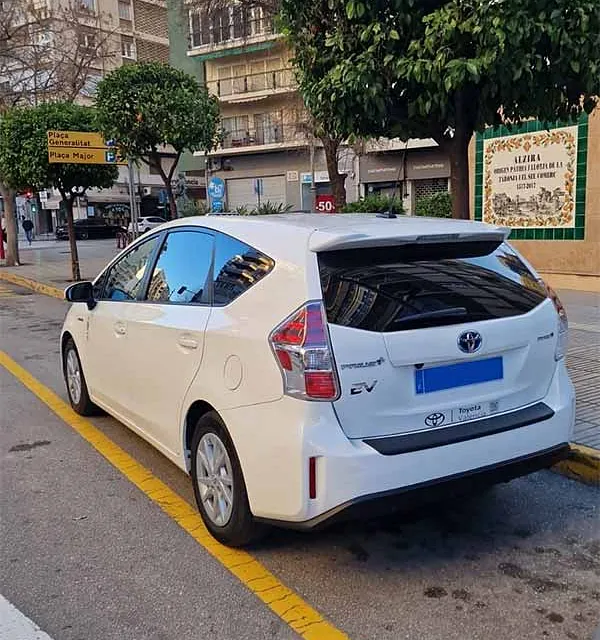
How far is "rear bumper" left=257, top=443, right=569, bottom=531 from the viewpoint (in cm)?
281

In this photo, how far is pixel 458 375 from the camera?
119 inches

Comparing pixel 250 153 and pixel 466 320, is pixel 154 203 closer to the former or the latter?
pixel 250 153

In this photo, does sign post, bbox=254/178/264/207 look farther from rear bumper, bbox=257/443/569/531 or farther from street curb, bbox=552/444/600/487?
rear bumper, bbox=257/443/569/531

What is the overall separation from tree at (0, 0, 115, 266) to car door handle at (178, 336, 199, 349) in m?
17.5

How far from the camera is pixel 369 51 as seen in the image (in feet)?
16.7

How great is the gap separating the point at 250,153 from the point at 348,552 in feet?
118

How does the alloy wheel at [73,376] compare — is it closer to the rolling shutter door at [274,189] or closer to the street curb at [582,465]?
the street curb at [582,465]

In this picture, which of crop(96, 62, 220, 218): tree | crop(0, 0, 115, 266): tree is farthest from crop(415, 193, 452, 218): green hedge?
crop(0, 0, 115, 266): tree

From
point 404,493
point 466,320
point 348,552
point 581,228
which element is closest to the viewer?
point 404,493

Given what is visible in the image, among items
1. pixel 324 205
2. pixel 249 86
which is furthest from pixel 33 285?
pixel 249 86

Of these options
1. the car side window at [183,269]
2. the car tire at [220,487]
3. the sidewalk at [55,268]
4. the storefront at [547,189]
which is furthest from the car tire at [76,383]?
the sidewalk at [55,268]

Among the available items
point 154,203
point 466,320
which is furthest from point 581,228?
point 154,203

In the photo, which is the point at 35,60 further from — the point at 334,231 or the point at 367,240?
the point at 367,240

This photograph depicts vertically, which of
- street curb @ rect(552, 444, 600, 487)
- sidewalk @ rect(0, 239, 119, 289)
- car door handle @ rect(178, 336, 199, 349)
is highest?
car door handle @ rect(178, 336, 199, 349)
